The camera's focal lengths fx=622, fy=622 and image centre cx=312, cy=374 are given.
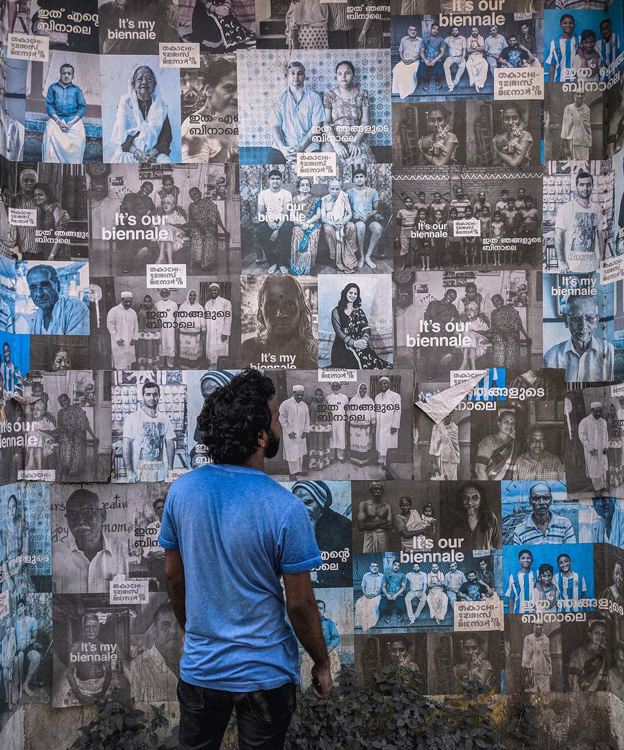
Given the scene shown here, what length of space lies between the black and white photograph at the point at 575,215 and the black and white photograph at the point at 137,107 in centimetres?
211

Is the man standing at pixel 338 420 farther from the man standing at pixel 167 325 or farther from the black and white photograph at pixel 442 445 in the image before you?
the man standing at pixel 167 325

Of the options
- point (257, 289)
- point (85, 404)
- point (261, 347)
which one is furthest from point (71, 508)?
point (257, 289)

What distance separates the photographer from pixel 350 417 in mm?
3439

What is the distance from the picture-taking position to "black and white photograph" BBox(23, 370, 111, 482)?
3.38 metres

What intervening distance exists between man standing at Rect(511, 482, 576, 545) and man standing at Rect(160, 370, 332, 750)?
5.87ft

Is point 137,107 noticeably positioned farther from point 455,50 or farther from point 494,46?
point 494,46

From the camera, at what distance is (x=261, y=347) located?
3.44 meters

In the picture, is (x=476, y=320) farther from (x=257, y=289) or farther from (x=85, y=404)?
(x=85, y=404)

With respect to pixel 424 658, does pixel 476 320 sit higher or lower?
higher

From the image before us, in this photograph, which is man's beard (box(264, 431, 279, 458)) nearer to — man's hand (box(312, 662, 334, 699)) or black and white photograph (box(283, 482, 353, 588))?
man's hand (box(312, 662, 334, 699))

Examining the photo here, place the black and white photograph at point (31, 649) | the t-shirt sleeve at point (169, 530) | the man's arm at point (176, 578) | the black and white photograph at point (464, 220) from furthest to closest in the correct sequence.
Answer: the black and white photograph at point (464, 220) → the black and white photograph at point (31, 649) → the man's arm at point (176, 578) → the t-shirt sleeve at point (169, 530)

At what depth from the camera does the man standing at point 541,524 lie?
3.47 meters

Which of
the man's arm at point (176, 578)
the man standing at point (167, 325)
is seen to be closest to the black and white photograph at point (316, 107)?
the man standing at point (167, 325)

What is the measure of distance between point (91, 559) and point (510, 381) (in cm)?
251
